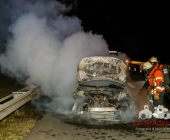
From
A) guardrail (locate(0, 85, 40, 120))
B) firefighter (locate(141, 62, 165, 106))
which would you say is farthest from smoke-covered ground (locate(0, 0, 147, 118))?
firefighter (locate(141, 62, 165, 106))

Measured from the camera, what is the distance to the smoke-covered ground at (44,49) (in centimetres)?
1179

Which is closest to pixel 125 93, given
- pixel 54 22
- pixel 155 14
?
pixel 54 22

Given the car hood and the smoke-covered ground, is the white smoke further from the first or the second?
the car hood

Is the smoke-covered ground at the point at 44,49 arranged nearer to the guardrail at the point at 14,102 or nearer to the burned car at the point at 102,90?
the guardrail at the point at 14,102

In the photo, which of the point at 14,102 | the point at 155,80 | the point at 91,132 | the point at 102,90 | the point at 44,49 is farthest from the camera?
the point at 44,49

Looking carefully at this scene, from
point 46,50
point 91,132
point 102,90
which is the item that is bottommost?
point 91,132

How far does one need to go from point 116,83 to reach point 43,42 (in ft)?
15.2

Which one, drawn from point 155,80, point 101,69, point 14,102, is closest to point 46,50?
point 101,69

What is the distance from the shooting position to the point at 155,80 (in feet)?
27.6

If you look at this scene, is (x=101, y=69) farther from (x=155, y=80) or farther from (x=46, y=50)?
(x=46, y=50)

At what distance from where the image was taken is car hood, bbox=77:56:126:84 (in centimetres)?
912

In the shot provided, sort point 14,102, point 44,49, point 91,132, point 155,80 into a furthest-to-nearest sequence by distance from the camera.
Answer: point 44,49
point 155,80
point 14,102
point 91,132

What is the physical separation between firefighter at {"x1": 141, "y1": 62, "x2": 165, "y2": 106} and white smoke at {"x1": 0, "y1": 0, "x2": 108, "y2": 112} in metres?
3.62

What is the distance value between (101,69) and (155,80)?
1.89 metres
